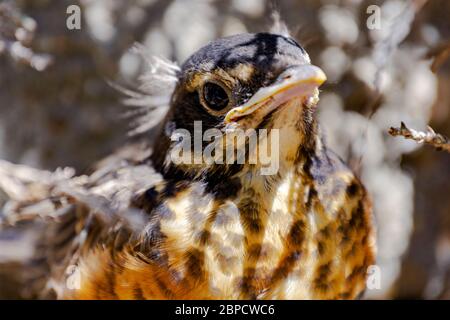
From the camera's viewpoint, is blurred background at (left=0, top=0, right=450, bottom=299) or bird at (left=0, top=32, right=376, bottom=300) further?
blurred background at (left=0, top=0, right=450, bottom=299)

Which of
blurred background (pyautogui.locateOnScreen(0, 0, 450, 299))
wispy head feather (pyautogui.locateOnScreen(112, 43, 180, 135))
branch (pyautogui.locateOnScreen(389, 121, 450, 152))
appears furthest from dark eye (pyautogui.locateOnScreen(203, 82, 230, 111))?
blurred background (pyautogui.locateOnScreen(0, 0, 450, 299))

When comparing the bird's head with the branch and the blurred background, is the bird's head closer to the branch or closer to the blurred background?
the branch

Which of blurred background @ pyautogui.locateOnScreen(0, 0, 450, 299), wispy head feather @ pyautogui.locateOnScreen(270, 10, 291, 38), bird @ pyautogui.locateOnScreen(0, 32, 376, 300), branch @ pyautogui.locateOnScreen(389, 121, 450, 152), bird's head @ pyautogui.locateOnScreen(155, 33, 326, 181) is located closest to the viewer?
branch @ pyautogui.locateOnScreen(389, 121, 450, 152)

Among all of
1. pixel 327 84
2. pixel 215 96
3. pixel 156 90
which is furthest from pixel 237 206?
pixel 327 84

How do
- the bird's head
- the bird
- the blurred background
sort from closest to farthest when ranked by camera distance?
the bird's head → the bird → the blurred background

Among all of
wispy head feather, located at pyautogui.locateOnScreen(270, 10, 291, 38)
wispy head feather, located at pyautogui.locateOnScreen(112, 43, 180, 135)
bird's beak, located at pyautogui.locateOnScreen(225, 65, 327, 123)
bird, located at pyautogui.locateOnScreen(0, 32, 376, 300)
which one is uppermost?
wispy head feather, located at pyautogui.locateOnScreen(270, 10, 291, 38)

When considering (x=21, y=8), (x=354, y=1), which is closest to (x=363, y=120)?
(x=354, y=1)

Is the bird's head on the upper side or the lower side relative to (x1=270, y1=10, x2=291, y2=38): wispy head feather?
lower

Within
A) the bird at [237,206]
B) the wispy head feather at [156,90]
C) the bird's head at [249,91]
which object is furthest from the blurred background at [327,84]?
the bird's head at [249,91]
